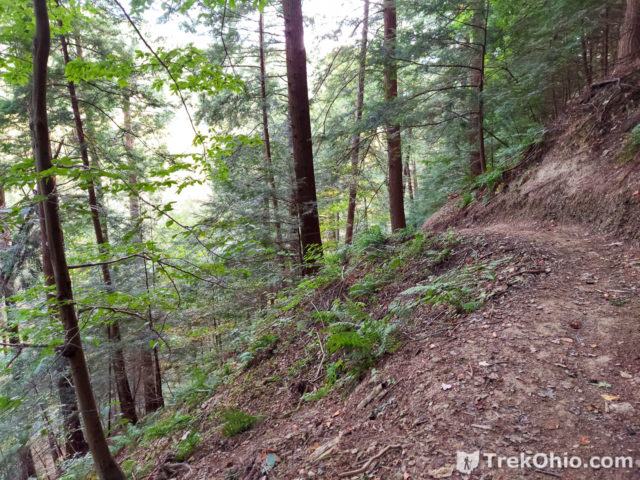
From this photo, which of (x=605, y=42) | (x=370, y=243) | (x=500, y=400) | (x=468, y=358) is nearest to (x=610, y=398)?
(x=500, y=400)

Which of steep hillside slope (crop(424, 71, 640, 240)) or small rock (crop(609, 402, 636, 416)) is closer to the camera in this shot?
small rock (crop(609, 402, 636, 416))

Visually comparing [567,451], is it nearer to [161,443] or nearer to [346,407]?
[346,407]

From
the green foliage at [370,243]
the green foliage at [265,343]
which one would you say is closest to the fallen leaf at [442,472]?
the green foliage at [265,343]

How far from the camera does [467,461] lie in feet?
5.70

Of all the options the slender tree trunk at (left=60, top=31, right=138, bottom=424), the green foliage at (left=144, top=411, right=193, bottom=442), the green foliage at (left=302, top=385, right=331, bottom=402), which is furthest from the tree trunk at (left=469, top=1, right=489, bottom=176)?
the slender tree trunk at (left=60, top=31, right=138, bottom=424)

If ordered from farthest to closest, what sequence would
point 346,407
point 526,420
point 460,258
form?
point 460,258
point 346,407
point 526,420

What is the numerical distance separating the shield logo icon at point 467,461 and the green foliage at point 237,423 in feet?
8.53

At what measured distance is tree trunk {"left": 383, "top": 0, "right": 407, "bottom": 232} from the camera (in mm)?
8453

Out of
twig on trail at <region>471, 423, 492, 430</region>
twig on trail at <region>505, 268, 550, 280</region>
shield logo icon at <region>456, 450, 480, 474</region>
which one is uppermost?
twig on trail at <region>505, 268, 550, 280</region>

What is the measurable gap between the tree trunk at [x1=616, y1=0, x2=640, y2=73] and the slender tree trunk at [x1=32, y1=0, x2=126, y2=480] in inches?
352

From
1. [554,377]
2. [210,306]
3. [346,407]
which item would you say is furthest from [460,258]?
[210,306]

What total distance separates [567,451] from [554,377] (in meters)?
0.65

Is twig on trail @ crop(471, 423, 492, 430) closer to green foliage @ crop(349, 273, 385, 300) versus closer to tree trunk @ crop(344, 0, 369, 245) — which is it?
green foliage @ crop(349, 273, 385, 300)

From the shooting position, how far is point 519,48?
26.0 ft
